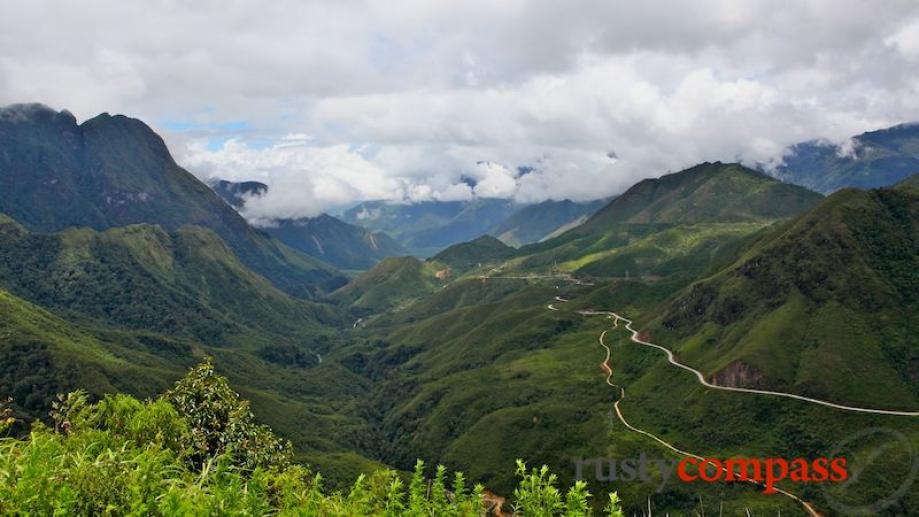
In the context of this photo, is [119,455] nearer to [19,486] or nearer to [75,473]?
[75,473]

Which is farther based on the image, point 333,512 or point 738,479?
point 738,479

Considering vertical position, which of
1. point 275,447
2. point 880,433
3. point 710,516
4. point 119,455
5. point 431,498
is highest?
point 119,455

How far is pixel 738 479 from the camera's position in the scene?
196875 mm

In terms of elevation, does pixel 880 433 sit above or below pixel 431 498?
below

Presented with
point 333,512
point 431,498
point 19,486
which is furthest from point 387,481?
point 19,486

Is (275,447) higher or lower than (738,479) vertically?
higher

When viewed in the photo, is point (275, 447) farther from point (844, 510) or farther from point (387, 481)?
point (844, 510)

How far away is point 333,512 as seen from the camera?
74.1 ft

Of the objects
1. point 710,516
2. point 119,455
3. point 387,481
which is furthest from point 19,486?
point 710,516

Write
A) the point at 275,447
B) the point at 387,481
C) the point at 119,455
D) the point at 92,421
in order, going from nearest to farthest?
the point at 119,455 → the point at 387,481 → the point at 92,421 → the point at 275,447

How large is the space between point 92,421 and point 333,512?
59.0 ft

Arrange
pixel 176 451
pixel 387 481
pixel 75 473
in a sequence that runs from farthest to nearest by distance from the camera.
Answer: pixel 176 451 → pixel 387 481 → pixel 75 473

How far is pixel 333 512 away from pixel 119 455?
8.95 metres

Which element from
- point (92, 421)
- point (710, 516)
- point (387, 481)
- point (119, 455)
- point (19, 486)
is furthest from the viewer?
point (710, 516)
